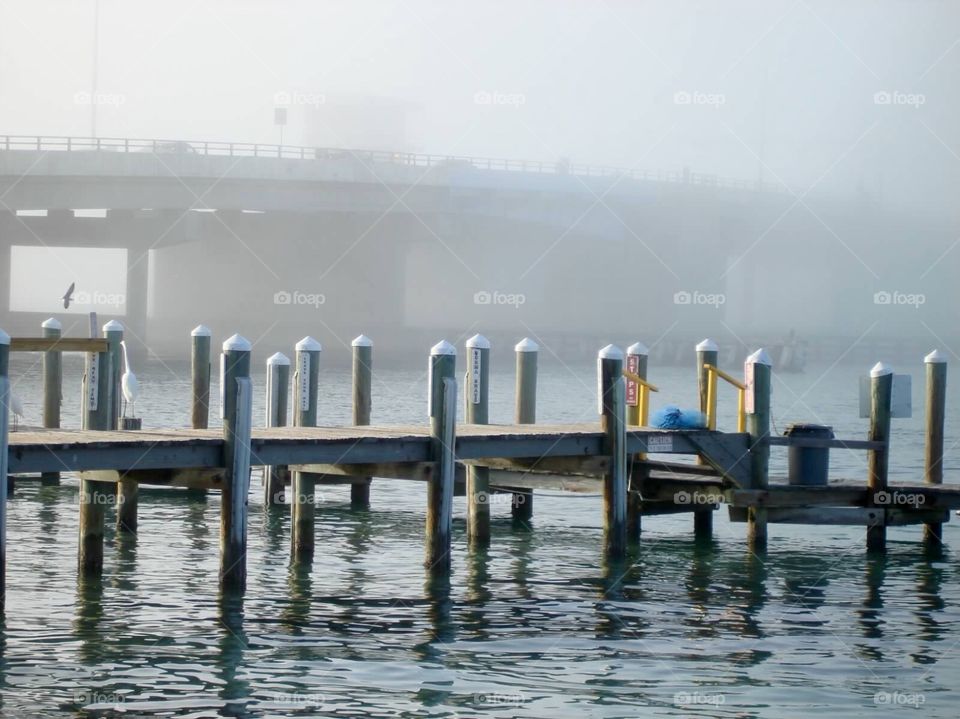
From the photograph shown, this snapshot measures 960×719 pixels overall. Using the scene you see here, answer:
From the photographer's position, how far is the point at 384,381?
68812mm

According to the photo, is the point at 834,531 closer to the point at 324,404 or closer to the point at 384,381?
the point at 324,404

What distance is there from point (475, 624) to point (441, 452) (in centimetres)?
235

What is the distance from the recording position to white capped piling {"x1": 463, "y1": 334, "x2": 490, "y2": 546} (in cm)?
2072

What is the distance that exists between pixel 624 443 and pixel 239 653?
670cm

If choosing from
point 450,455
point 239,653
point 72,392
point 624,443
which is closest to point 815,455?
point 624,443

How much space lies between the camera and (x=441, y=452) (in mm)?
17672

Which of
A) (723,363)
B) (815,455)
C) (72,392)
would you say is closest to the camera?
(815,455)

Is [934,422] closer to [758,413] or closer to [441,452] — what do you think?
[758,413]

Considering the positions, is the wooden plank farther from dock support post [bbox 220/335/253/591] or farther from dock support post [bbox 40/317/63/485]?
dock support post [bbox 40/317/63/485]

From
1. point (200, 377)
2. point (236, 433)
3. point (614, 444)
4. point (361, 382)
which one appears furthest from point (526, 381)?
point (236, 433)

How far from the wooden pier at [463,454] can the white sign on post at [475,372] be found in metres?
0.02

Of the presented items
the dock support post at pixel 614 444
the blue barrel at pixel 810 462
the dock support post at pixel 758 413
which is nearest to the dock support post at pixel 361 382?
the dock support post at pixel 614 444

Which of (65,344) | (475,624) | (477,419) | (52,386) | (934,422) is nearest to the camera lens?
(475,624)

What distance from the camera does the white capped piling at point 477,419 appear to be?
68.0 feet
